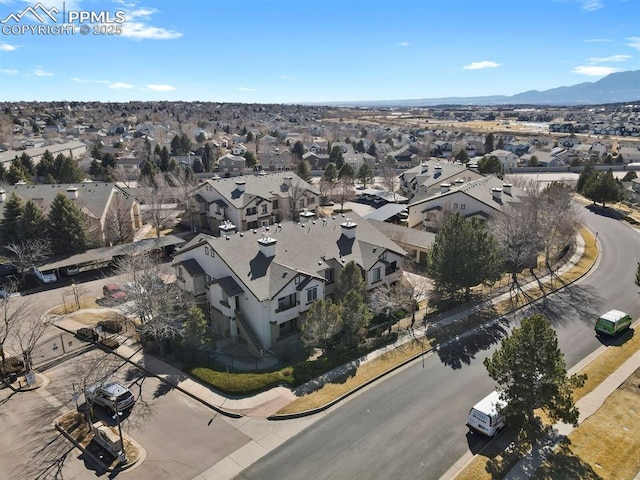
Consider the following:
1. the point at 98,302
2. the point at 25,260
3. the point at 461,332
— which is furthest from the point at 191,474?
the point at 25,260

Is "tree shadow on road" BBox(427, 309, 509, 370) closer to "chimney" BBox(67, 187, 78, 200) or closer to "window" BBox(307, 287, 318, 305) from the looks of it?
"window" BBox(307, 287, 318, 305)

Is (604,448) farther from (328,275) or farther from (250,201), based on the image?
(250,201)

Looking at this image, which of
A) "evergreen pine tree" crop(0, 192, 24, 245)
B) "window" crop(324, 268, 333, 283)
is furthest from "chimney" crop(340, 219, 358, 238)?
"evergreen pine tree" crop(0, 192, 24, 245)

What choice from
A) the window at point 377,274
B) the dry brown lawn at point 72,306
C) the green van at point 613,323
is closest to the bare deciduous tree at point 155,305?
the dry brown lawn at point 72,306

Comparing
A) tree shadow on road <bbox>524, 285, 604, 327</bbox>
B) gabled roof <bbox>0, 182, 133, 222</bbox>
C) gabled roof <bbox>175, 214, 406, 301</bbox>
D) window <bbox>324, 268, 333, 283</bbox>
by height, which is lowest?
tree shadow on road <bbox>524, 285, 604, 327</bbox>

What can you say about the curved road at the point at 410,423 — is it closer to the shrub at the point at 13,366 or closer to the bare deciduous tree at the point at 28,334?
the bare deciduous tree at the point at 28,334

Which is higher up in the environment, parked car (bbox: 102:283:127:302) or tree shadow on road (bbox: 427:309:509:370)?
parked car (bbox: 102:283:127:302)

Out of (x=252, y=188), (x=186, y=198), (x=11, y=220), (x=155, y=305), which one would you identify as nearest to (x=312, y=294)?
(x=155, y=305)

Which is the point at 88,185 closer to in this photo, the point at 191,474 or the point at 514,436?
the point at 191,474
